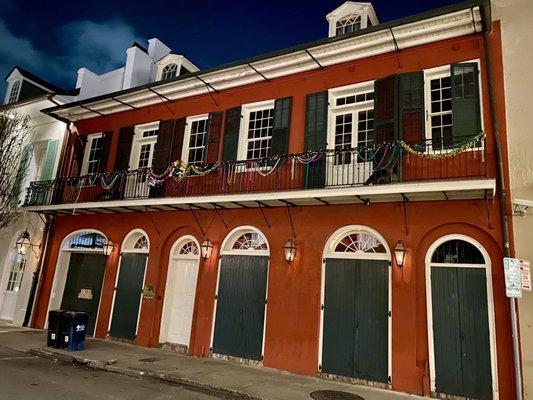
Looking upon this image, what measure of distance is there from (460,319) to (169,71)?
12.3m

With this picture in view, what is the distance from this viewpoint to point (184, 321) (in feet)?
36.8

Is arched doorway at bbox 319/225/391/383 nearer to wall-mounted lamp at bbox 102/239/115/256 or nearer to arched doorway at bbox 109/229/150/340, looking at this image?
arched doorway at bbox 109/229/150/340

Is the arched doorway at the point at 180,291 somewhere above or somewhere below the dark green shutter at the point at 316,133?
below

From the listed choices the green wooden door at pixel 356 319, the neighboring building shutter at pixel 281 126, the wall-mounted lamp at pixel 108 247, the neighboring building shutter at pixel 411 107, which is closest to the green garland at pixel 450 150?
the neighboring building shutter at pixel 411 107

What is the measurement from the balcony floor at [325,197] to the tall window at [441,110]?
1.23m

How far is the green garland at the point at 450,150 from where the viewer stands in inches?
304

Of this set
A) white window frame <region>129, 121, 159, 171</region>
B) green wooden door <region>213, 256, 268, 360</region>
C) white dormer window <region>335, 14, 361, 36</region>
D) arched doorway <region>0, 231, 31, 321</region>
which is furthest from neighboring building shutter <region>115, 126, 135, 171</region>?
white dormer window <region>335, 14, 361, 36</region>

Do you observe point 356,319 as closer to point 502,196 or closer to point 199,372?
point 199,372

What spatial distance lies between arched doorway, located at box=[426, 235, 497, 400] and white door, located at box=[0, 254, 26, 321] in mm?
13396

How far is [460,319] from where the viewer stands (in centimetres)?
775

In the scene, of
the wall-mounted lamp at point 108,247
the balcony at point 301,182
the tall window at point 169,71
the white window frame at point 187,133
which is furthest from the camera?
the tall window at point 169,71

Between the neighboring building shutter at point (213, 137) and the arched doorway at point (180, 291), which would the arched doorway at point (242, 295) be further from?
the neighboring building shutter at point (213, 137)

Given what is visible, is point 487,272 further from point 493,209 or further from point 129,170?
point 129,170

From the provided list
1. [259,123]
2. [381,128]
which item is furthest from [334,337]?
[259,123]
